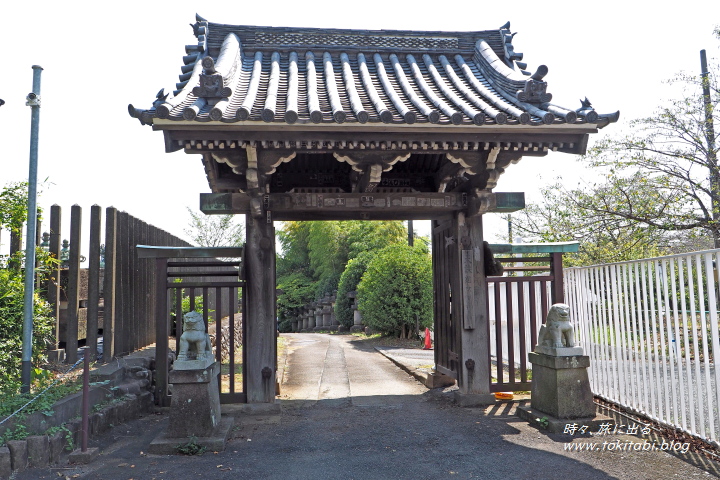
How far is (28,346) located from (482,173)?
5.68 m

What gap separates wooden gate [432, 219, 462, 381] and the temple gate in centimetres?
3

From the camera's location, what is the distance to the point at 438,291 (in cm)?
857

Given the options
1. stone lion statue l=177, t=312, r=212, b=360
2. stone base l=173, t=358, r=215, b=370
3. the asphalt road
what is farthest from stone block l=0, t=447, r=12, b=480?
stone lion statue l=177, t=312, r=212, b=360

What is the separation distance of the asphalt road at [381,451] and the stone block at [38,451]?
108mm

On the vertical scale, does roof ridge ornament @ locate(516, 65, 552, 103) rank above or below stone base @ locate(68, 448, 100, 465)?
above

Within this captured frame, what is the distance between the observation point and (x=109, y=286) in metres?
7.18

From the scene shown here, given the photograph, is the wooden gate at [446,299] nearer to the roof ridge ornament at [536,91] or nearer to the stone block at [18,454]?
the roof ridge ornament at [536,91]

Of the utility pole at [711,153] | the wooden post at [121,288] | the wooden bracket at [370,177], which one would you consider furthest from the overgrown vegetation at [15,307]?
the utility pole at [711,153]

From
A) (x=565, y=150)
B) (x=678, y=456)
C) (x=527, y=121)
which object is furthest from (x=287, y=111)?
(x=678, y=456)

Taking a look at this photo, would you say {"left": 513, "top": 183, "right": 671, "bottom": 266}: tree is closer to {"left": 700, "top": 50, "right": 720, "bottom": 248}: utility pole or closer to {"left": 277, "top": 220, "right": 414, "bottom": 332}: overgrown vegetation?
{"left": 700, "top": 50, "right": 720, "bottom": 248}: utility pole

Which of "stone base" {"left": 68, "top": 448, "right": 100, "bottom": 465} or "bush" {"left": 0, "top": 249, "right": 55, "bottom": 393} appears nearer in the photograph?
"stone base" {"left": 68, "top": 448, "right": 100, "bottom": 465}

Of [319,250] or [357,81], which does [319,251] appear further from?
[357,81]

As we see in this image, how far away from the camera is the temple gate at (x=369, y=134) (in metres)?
5.85

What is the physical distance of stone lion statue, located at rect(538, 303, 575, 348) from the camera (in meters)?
5.98
